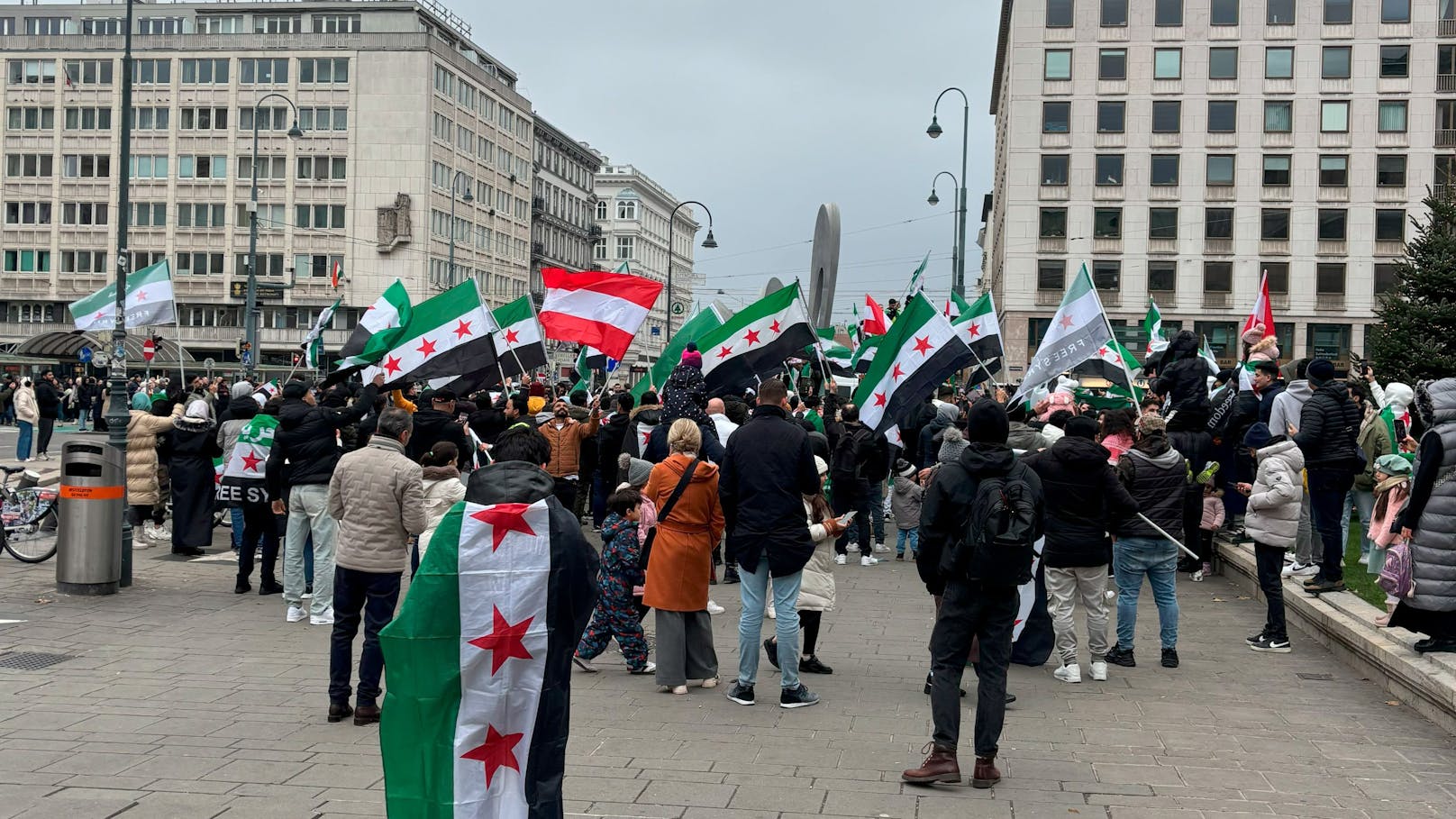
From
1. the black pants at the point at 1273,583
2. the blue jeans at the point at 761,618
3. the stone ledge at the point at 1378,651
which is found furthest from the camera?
the black pants at the point at 1273,583

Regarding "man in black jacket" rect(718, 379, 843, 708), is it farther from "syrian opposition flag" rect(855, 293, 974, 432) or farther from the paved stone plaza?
"syrian opposition flag" rect(855, 293, 974, 432)

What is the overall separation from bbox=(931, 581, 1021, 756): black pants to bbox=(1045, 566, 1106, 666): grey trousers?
252cm

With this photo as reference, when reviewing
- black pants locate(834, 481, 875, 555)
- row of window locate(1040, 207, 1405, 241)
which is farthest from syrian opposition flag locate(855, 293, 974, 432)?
row of window locate(1040, 207, 1405, 241)

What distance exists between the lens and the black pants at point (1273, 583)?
978 cm

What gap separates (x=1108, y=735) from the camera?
7.50 meters

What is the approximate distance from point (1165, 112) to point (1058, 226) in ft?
25.1

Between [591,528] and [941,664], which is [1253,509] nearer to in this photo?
[941,664]

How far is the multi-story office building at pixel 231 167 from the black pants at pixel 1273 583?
73.9m

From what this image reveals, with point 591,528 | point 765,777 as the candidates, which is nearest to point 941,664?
point 765,777

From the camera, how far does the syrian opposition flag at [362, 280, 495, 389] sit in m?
15.1

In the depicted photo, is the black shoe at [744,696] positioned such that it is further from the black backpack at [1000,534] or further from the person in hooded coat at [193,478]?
the person in hooded coat at [193,478]

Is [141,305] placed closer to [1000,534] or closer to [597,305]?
[597,305]

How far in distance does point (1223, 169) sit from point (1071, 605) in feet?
213

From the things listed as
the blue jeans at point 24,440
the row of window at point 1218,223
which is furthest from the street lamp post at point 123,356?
the row of window at point 1218,223
